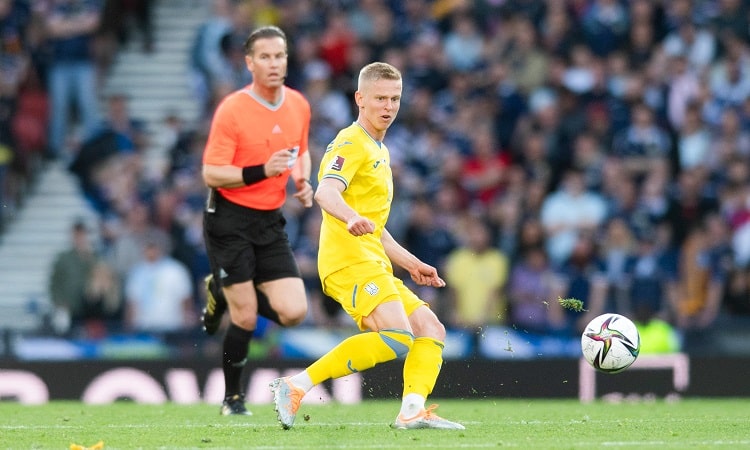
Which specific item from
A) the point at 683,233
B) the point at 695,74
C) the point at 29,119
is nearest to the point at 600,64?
the point at 695,74

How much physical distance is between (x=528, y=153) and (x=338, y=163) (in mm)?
7772

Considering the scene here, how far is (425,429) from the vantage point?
8180mm

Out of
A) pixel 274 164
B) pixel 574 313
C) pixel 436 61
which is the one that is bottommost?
pixel 574 313

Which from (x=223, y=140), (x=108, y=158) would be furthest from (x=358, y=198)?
(x=108, y=158)

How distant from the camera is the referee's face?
31.4 feet

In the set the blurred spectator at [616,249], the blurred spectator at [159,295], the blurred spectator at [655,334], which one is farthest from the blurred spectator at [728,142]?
the blurred spectator at [159,295]

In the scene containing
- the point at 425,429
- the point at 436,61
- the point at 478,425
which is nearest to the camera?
the point at 425,429

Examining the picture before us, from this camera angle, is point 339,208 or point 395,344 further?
point 395,344

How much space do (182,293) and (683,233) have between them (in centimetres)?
521

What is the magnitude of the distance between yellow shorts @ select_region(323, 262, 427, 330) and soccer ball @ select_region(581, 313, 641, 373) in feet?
4.41

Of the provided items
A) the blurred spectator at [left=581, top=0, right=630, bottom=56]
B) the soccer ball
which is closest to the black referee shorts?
the soccer ball

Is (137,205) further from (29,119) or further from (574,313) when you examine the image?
(574,313)

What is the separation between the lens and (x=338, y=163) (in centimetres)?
791

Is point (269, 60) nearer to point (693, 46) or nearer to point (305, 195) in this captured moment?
point (305, 195)
